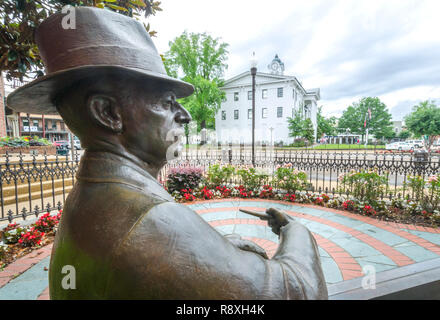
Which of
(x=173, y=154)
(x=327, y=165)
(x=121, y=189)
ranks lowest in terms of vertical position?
(x=327, y=165)

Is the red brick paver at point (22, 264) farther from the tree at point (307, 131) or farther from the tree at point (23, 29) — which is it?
the tree at point (307, 131)

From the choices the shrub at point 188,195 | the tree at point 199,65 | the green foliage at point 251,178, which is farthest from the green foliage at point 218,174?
the tree at point 199,65

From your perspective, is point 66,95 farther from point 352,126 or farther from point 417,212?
point 352,126

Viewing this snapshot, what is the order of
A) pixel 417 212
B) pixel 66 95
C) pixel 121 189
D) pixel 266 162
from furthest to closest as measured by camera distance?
pixel 266 162 < pixel 417 212 < pixel 66 95 < pixel 121 189

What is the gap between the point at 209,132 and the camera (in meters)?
39.7

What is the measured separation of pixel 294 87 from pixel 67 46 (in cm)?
4169

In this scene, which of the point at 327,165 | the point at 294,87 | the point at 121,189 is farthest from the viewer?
the point at 294,87

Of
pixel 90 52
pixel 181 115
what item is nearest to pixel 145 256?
pixel 181 115

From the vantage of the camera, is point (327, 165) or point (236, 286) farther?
point (327, 165)

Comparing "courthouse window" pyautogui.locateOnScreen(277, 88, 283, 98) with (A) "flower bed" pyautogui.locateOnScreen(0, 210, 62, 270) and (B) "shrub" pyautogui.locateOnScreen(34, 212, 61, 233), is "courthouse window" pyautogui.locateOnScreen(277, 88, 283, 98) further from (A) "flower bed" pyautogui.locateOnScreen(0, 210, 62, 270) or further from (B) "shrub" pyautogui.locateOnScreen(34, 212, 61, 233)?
(A) "flower bed" pyautogui.locateOnScreen(0, 210, 62, 270)

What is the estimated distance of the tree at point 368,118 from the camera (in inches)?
2014

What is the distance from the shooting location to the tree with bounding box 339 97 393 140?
5116cm

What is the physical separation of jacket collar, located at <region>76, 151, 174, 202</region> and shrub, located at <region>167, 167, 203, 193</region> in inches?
255

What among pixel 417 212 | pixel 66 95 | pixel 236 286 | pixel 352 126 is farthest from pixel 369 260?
pixel 352 126
